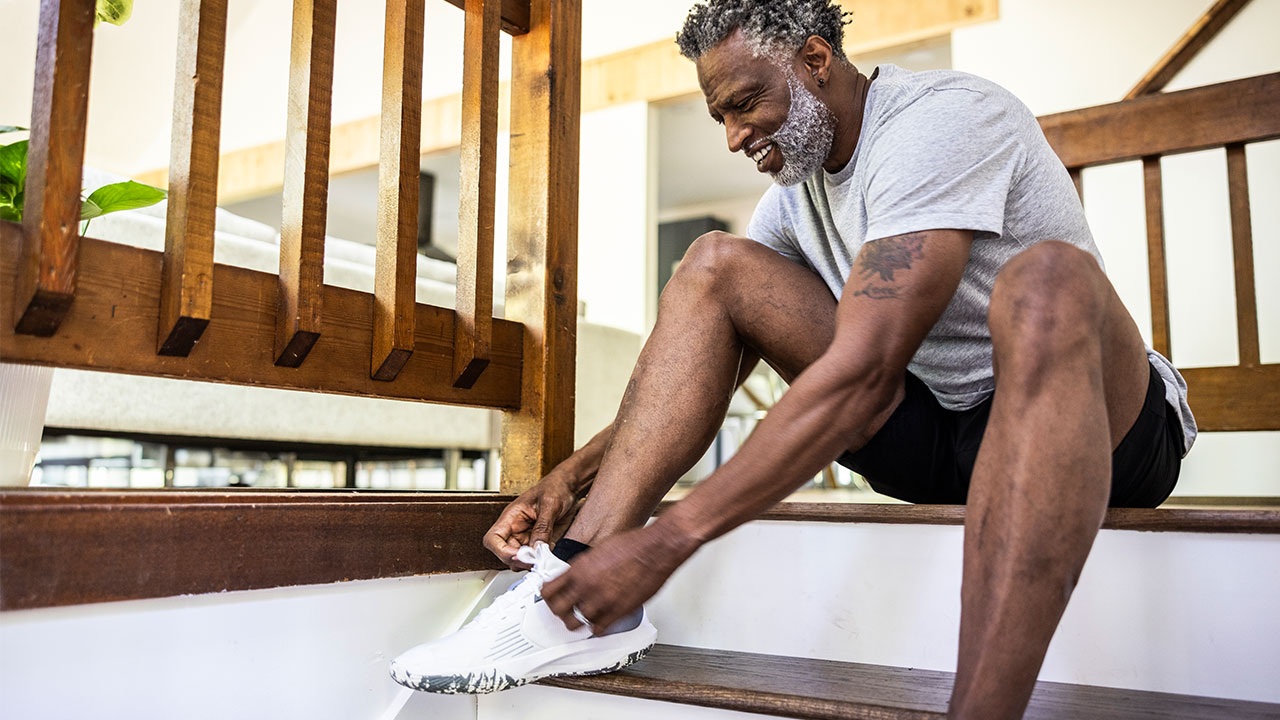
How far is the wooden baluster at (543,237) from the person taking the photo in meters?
1.32

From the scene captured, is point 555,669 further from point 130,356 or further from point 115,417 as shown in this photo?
point 115,417

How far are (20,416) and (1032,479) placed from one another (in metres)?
0.99

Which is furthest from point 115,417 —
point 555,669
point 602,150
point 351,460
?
point 602,150

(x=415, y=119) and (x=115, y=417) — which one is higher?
(x=415, y=119)

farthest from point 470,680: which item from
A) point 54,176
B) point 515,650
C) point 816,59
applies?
point 816,59

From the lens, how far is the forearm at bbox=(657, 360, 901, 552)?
856 mm

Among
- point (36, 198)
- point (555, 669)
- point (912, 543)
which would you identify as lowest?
point (555, 669)

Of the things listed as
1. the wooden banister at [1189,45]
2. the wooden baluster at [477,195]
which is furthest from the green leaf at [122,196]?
the wooden banister at [1189,45]

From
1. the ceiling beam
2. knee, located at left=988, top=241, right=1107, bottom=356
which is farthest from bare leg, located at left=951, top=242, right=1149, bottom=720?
the ceiling beam

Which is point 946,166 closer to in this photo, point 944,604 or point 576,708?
point 944,604

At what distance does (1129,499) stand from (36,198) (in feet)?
3.67

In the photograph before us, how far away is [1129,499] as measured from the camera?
1036 mm

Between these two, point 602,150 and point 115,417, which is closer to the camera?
point 115,417

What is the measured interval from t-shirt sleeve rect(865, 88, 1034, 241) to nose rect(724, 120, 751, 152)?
0.21m
